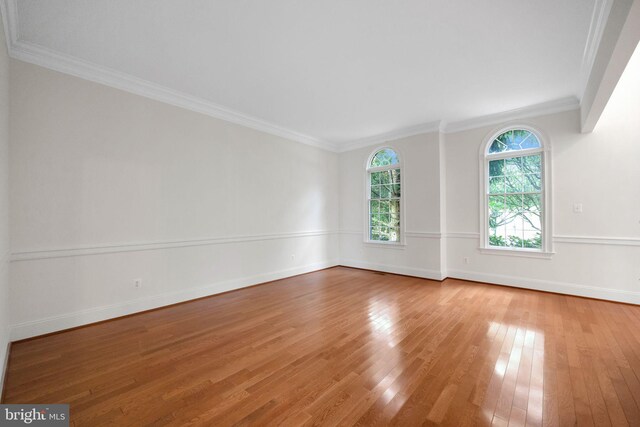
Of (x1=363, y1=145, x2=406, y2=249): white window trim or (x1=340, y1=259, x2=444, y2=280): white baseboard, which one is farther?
(x1=363, y1=145, x2=406, y2=249): white window trim

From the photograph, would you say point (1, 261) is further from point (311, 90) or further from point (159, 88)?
point (311, 90)

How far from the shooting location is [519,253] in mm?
4375

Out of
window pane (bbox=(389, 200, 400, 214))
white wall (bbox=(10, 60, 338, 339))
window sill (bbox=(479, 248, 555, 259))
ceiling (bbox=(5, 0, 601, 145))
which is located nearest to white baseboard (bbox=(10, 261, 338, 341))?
white wall (bbox=(10, 60, 338, 339))

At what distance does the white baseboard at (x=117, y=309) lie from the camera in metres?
2.66

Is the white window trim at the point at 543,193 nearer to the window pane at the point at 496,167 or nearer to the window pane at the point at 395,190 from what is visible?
the window pane at the point at 496,167

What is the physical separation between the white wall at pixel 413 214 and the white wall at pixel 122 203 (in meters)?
2.10

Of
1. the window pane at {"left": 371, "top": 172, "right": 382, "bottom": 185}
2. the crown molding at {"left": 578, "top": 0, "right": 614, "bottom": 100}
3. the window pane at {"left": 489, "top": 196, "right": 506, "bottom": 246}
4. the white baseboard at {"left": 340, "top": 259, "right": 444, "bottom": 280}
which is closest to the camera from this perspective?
the crown molding at {"left": 578, "top": 0, "right": 614, "bottom": 100}

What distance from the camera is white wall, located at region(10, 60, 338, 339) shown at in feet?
8.79

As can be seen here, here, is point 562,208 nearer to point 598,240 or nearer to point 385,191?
point 598,240

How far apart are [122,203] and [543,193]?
6.02 metres

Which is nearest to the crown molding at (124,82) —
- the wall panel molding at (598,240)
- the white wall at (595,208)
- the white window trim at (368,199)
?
the white window trim at (368,199)

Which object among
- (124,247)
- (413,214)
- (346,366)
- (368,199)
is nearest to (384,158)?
(368,199)

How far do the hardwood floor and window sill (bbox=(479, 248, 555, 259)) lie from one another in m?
0.79

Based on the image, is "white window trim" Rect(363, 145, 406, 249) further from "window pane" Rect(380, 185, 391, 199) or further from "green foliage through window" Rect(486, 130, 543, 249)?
"green foliage through window" Rect(486, 130, 543, 249)
